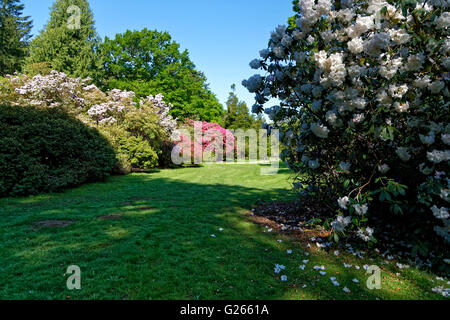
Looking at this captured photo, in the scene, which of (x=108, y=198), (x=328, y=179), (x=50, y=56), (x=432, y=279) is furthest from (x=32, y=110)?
(x=50, y=56)

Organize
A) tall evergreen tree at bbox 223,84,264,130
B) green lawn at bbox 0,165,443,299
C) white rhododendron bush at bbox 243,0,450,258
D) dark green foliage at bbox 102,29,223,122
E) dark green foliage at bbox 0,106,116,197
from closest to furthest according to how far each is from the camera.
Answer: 1. green lawn at bbox 0,165,443,299
2. white rhododendron bush at bbox 243,0,450,258
3. dark green foliage at bbox 0,106,116,197
4. dark green foliage at bbox 102,29,223,122
5. tall evergreen tree at bbox 223,84,264,130

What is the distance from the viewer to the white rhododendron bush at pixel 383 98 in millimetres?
2904

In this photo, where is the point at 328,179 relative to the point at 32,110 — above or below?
below

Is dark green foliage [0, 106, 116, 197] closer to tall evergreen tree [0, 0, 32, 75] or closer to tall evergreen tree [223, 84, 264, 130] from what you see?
tall evergreen tree [0, 0, 32, 75]

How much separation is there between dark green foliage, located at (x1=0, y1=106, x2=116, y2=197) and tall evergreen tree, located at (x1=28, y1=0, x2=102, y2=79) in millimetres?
16687

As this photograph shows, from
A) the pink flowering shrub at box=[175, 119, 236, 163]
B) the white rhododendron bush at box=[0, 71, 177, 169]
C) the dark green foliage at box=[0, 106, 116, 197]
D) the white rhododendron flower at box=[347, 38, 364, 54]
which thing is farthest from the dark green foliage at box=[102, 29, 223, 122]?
the white rhododendron flower at box=[347, 38, 364, 54]

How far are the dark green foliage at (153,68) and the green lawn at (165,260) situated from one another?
1840cm

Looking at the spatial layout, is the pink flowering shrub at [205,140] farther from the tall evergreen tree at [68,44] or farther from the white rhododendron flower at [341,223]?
the white rhododendron flower at [341,223]

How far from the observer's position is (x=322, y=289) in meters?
2.70

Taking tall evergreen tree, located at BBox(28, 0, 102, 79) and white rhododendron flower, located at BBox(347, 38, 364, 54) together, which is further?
tall evergreen tree, located at BBox(28, 0, 102, 79)

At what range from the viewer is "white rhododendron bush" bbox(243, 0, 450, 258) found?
290cm

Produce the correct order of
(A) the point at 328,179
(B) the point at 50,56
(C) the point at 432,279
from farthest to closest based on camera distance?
(B) the point at 50,56, (A) the point at 328,179, (C) the point at 432,279
